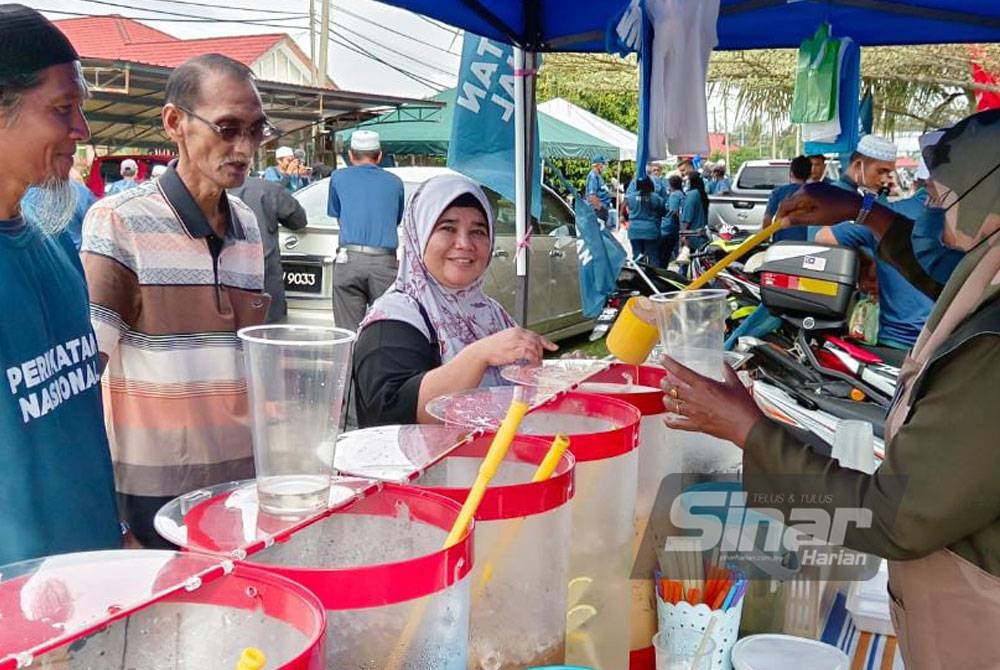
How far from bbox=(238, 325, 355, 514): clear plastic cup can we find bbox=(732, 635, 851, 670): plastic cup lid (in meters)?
0.70

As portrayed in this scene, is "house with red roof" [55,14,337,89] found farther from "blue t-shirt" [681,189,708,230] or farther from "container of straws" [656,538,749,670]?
"blue t-shirt" [681,189,708,230]

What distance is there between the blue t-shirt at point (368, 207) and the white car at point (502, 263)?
0.25 m

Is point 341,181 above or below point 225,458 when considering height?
above

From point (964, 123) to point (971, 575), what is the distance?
28.6 inches

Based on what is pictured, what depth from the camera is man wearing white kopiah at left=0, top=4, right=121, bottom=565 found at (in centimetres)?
121

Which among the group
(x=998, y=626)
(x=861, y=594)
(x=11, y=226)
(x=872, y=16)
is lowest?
(x=861, y=594)

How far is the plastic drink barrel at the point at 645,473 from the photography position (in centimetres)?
133

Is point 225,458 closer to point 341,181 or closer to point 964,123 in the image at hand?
point 964,123

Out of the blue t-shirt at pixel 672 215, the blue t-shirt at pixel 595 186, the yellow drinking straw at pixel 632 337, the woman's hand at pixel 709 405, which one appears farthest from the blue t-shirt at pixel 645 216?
the woman's hand at pixel 709 405

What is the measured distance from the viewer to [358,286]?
559 cm

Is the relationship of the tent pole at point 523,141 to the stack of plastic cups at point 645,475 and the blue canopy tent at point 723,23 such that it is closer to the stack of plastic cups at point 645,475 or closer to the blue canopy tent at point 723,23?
the blue canopy tent at point 723,23

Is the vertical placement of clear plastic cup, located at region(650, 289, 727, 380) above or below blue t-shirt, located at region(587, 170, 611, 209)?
below

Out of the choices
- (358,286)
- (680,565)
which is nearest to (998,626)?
(680,565)

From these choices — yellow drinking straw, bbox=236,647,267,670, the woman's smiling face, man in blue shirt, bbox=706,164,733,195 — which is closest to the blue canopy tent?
the woman's smiling face
